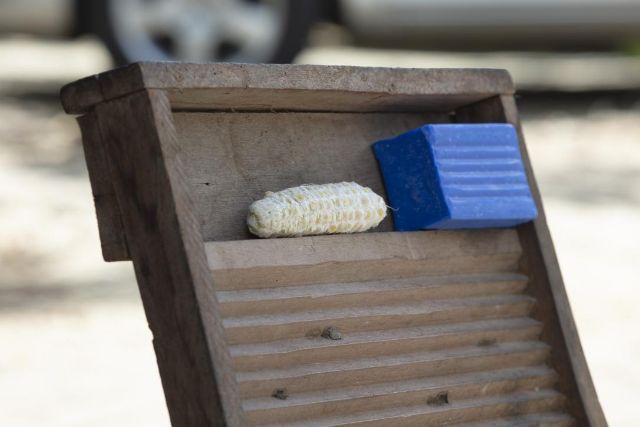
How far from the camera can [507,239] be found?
216cm

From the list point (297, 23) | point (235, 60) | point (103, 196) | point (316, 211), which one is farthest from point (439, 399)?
point (297, 23)

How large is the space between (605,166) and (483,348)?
3.38m

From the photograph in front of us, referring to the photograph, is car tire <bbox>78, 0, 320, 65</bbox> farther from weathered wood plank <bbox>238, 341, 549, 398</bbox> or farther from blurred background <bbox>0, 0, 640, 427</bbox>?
weathered wood plank <bbox>238, 341, 549, 398</bbox>

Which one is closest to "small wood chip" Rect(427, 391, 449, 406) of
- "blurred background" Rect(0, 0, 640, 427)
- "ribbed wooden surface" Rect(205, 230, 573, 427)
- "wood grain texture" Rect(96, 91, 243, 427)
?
"ribbed wooden surface" Rect(205, 230, 573, 427)

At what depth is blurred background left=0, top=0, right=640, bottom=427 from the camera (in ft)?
11.3

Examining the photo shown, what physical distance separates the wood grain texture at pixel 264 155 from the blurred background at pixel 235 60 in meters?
1.31

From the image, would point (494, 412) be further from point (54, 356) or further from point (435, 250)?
point (54, 356)

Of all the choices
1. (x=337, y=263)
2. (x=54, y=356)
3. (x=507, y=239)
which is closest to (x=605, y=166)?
(x=54, y=356)

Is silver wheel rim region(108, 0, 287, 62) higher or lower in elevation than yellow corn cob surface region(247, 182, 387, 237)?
higher

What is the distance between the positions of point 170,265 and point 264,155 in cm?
38

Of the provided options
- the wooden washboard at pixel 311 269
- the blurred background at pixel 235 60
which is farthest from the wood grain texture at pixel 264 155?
the blurred background at pixel 235 60

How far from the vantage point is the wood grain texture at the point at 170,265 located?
1.64 metres

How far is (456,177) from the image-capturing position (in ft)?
6.61

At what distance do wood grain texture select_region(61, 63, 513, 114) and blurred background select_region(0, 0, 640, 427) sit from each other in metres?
1.38
